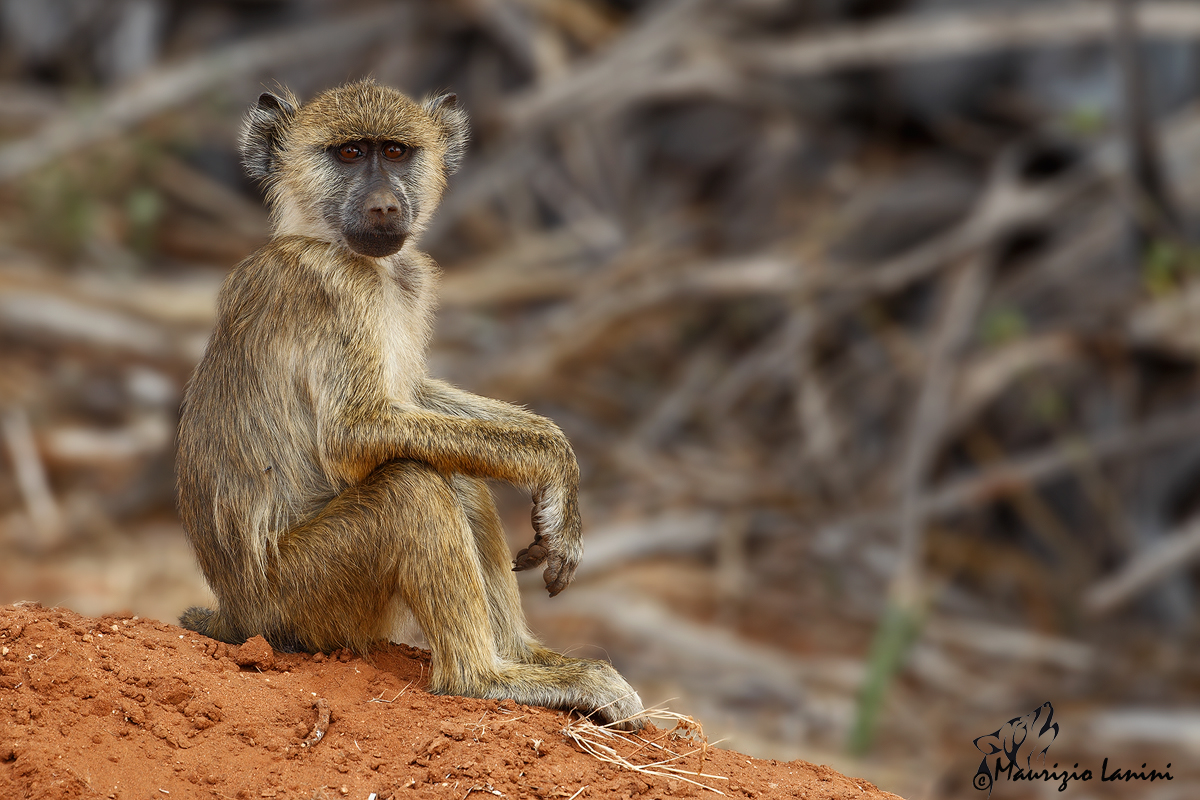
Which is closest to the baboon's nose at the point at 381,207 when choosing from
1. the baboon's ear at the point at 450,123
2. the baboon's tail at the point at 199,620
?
the baboon's ear at the point at 450,123

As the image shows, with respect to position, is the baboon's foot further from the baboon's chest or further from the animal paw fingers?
the baboon's chest

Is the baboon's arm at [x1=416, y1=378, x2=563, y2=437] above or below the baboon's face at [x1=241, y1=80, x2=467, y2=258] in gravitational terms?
below

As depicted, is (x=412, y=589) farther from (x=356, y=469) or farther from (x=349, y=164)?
(x=349, y=164)

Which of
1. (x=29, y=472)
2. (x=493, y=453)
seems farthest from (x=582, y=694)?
(x=29, y=472)

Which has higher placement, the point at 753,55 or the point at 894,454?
the point at 753,55

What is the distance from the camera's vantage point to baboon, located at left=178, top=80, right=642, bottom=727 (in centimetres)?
505

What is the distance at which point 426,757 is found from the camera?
4.57m

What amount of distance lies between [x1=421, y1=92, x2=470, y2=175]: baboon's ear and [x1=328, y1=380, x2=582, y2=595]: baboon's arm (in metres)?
1.59

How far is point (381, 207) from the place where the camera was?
17.8ft

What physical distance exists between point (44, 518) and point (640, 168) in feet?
28.9

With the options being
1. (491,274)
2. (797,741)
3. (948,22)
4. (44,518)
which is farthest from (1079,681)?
(44,518)

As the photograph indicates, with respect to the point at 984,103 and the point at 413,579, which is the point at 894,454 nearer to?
the point at 984,103

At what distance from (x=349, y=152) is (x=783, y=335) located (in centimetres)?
973

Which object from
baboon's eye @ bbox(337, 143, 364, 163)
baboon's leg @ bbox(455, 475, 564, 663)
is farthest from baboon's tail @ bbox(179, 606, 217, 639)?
baboon's eye @ bbox(337, 143, 364, 163)
